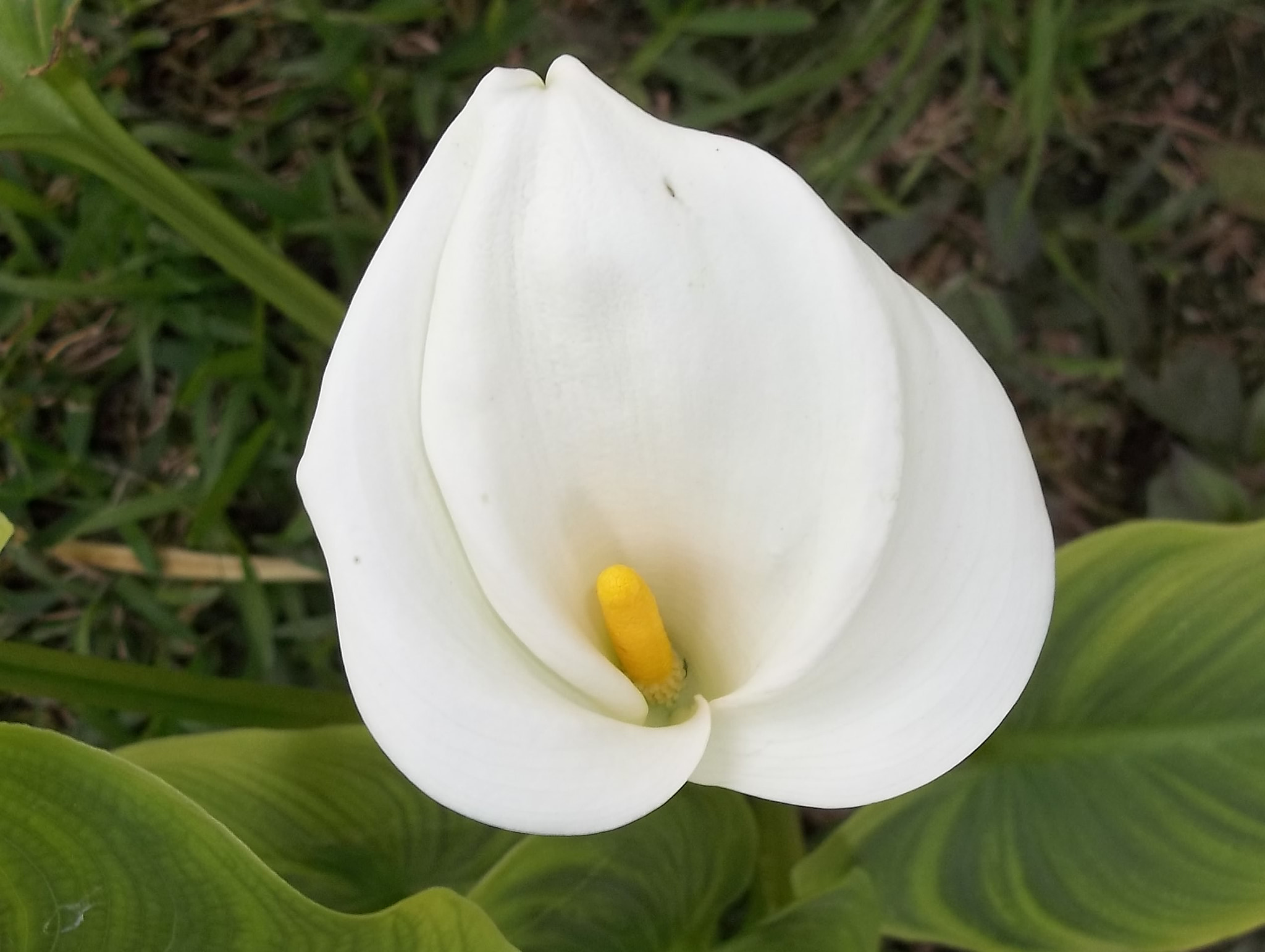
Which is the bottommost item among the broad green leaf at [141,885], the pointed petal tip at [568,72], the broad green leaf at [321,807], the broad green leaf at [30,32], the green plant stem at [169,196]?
the broad green leaf at [321,807]

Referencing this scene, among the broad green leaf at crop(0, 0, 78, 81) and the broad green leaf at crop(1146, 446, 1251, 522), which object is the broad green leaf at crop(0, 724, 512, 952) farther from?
the broad green leaf at crop(1146, 446, 1251, 522)

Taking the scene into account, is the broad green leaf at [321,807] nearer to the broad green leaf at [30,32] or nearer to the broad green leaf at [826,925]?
the broad green leaf at [826,925]

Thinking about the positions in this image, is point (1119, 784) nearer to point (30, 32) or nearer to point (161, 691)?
point (161, 691)

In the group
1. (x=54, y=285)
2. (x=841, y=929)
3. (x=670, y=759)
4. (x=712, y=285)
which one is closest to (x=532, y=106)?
(x=712, y=285)

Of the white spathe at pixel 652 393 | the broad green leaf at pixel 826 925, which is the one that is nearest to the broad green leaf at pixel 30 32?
the white spathe at pixel 652 393

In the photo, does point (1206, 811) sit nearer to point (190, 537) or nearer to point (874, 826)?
point (874, 826)

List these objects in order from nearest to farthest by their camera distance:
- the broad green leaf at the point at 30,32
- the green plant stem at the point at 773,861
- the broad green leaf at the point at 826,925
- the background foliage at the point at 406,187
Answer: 1. the broad green leaf at the point at 30,32
2. the broad green leaf at the point at 826,925
3. the green plant stem at the point at 773,861
4. the background foliage at the point at 406,187
